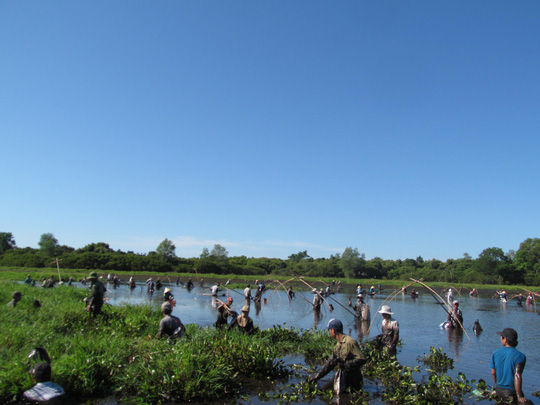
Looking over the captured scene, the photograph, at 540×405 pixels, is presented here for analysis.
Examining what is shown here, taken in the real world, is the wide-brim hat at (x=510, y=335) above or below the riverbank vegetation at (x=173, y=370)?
above

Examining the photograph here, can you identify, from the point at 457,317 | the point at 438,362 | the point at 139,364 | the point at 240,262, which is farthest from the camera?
the point at 240,262

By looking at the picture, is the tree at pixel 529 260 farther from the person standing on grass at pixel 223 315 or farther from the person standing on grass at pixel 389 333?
the person standing on grass at pixel 223 315

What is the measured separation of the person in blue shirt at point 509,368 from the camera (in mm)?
6402

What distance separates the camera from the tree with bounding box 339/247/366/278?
104969 mm

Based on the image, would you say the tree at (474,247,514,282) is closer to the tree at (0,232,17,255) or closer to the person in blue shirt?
the person in blue shirt

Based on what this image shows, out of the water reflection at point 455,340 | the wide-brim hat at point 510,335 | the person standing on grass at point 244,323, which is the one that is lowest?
the water reflection at point 455,340

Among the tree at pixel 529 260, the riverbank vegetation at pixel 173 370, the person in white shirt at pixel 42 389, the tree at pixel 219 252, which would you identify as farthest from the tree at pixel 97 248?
the tree at pixel 529 260

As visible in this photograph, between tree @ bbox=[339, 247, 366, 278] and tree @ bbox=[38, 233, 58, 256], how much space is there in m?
81.5

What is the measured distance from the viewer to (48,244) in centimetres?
11062

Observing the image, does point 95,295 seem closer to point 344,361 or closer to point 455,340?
point 344,361

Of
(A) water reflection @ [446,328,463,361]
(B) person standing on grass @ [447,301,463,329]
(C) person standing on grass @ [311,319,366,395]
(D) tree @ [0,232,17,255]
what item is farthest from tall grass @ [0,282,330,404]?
(D) tree @ [0,232,17,255]

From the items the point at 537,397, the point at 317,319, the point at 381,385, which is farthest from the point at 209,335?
the point at 317,319

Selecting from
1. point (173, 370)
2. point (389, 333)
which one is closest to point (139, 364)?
point (173, 370)

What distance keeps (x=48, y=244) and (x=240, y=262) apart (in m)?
59.6
